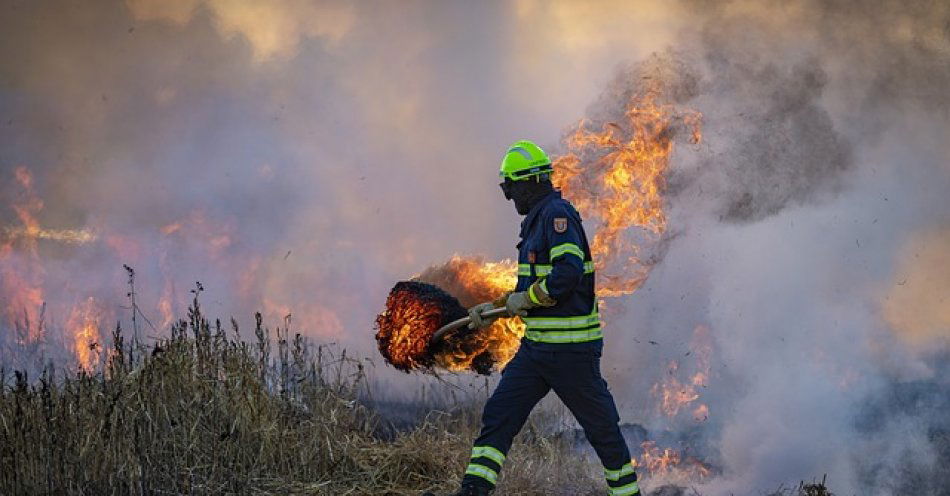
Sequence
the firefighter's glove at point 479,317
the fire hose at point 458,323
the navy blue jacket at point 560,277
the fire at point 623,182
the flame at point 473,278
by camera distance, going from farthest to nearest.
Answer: the fire at point 623,182 < the flame at point 473,278 < the firefighter's glove at point 479,317 < the fire hose at point 458,323 < the navy blue jacket at point 560,277

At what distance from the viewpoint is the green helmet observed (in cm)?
660

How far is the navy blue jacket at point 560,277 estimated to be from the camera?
6.18 m

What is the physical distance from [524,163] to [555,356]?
4.22 ft

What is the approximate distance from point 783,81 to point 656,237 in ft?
14.2

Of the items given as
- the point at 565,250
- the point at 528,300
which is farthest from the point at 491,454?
the point at 565,250

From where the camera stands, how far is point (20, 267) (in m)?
15.7

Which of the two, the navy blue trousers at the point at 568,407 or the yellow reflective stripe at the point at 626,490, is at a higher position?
the navy blue trousers at the point at 568,407

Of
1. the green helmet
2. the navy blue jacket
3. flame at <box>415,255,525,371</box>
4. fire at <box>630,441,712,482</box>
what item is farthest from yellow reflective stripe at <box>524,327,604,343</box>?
fire at <box>630,441,712,482</box>

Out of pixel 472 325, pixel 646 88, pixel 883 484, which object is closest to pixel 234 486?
pixel 472 325

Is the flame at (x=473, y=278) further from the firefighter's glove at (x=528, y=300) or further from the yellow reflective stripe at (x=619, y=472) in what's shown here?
the yellow reflective stripe at (x=619, y=472)

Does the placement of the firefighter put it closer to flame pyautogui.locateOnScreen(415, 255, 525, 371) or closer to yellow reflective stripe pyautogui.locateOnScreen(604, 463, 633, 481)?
yellow reflective stripe pyautogui.locateOnScreen(604, 463, 633, 481)

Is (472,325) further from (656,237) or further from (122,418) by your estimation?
(656,237)

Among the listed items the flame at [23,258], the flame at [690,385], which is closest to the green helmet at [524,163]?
the flame at [690,385]

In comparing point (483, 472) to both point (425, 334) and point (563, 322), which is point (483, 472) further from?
point (425, 334)
